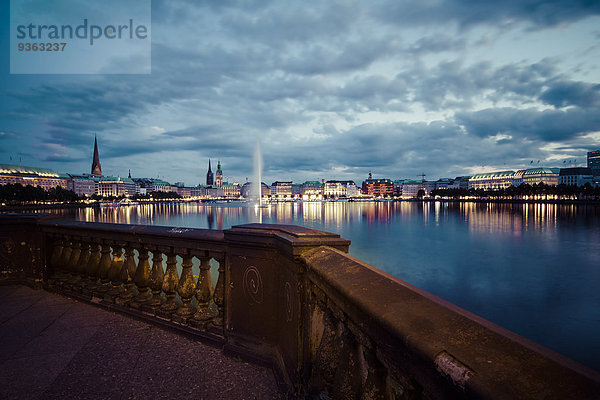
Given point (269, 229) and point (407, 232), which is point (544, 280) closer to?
point (407, 232)

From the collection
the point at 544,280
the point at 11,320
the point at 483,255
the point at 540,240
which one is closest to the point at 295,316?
the point at 11,320

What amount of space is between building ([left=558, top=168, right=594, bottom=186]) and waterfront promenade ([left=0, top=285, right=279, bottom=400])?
726 ft

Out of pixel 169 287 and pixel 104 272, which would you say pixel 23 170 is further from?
pixel 169 287

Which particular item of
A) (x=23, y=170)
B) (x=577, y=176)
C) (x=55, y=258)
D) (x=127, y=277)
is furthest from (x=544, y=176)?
(x=23, y=170)

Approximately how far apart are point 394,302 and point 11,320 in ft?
18.6

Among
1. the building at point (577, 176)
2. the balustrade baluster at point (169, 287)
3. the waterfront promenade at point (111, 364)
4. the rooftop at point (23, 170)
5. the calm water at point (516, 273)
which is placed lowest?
the calm water at point (516, 273)

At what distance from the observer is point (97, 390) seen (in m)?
3.18

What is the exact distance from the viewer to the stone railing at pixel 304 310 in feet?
3.51

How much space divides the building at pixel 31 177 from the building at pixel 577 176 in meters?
269

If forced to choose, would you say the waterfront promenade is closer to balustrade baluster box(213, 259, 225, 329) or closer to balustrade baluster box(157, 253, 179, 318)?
balustrade baluster box(157, 253, 179, 318)

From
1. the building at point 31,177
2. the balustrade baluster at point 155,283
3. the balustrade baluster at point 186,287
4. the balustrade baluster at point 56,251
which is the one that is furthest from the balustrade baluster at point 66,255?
the building at point 31,177

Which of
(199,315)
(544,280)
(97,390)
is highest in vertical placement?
(199,315)

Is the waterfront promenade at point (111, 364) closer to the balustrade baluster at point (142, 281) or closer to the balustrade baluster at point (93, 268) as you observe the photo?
the balustrade baluster at point (142, 281)

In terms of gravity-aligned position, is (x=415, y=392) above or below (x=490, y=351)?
below
